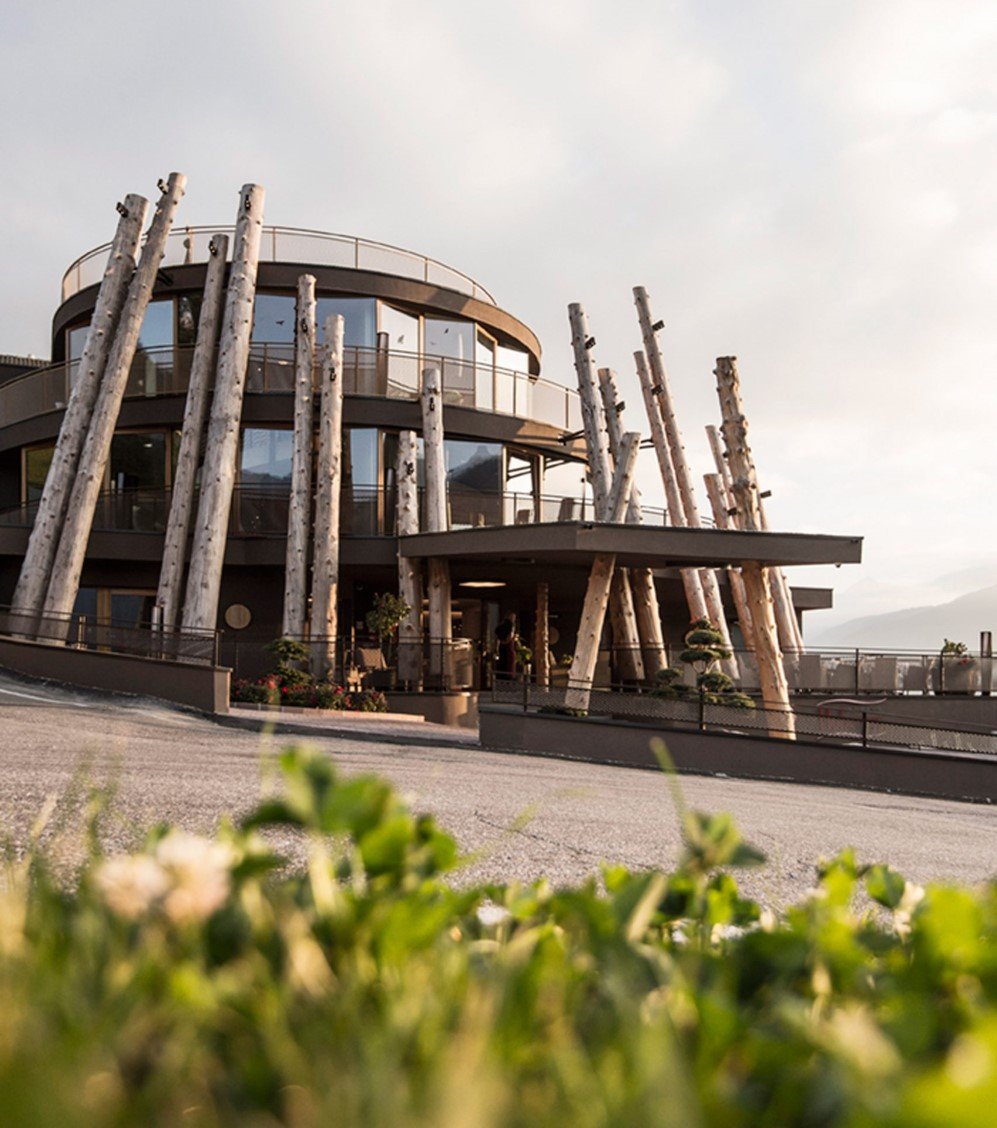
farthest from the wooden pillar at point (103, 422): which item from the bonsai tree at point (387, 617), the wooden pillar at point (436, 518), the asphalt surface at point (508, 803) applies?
the wooden pillar at point (436, 518)

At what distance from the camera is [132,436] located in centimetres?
2803

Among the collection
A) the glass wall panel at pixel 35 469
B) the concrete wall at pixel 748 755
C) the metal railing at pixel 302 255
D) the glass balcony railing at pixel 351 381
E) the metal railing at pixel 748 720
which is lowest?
the concrete wall at pixel 748 755

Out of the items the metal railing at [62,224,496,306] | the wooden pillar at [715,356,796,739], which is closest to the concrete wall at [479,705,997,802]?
the wooden pillar at [715,356,796,739]

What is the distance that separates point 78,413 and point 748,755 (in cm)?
1689

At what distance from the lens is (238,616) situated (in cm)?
2697

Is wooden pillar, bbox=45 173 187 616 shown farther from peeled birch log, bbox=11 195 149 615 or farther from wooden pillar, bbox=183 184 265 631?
wooden pillar, bbox=183 184 265 631

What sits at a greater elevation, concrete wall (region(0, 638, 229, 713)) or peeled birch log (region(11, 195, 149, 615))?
peeled birch log (region(11, 195, 149, 615))

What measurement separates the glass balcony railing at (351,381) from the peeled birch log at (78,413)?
4.41m

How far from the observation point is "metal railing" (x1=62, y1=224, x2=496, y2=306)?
90.2ft

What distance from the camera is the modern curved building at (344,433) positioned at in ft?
85.6

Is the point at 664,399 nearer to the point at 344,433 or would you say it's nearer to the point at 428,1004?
the point at 344,433

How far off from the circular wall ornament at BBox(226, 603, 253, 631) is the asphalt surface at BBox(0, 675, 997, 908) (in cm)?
1238

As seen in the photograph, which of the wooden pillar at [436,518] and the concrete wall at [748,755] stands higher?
the wooden pillar at [436,518]

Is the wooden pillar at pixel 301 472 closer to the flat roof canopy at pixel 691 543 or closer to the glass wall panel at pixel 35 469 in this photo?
the flat roof canopy at pixel 691 543
